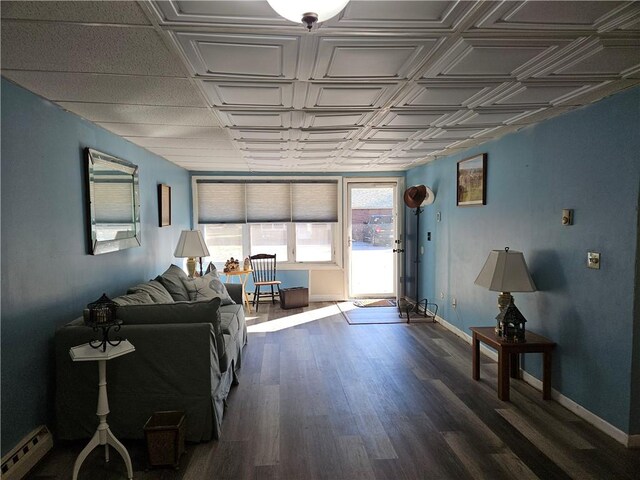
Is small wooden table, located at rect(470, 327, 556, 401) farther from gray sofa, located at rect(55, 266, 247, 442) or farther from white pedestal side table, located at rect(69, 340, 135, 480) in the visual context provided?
white pedestal side table, located at rect(69, 340, 135, 480)

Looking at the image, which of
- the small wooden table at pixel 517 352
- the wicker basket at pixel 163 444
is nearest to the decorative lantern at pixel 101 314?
the wicker basket at pixel 163 444

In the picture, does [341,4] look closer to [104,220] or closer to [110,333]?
[110,333]

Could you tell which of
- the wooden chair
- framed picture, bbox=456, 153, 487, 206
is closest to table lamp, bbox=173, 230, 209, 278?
the wooden chair

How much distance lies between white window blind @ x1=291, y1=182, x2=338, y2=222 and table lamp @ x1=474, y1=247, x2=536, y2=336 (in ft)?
13.5

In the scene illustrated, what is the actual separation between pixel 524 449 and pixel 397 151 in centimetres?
340

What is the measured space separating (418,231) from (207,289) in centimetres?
361

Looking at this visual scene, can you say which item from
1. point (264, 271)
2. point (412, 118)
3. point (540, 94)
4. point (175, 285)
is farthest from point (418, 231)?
point (540, 94)

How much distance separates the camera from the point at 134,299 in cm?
354

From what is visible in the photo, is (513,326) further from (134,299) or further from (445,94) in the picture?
(134,299)

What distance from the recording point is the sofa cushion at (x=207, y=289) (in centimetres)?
475

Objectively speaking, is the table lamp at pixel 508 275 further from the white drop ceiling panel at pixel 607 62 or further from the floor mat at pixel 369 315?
the floor mat at pixel 369 315

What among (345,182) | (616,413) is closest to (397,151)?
(345,182)

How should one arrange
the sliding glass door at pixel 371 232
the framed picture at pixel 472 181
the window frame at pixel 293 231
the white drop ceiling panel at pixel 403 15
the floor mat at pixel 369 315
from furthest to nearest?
the sliding glass door at pixel 371 232
the window frame at pixel 293 231
the floor mat at pixel 369 315
the framed picture at pixel 472 181
the white drop ceiling panel at pixel 403 15

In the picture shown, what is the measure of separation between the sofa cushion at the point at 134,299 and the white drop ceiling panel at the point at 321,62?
1.44 metres
